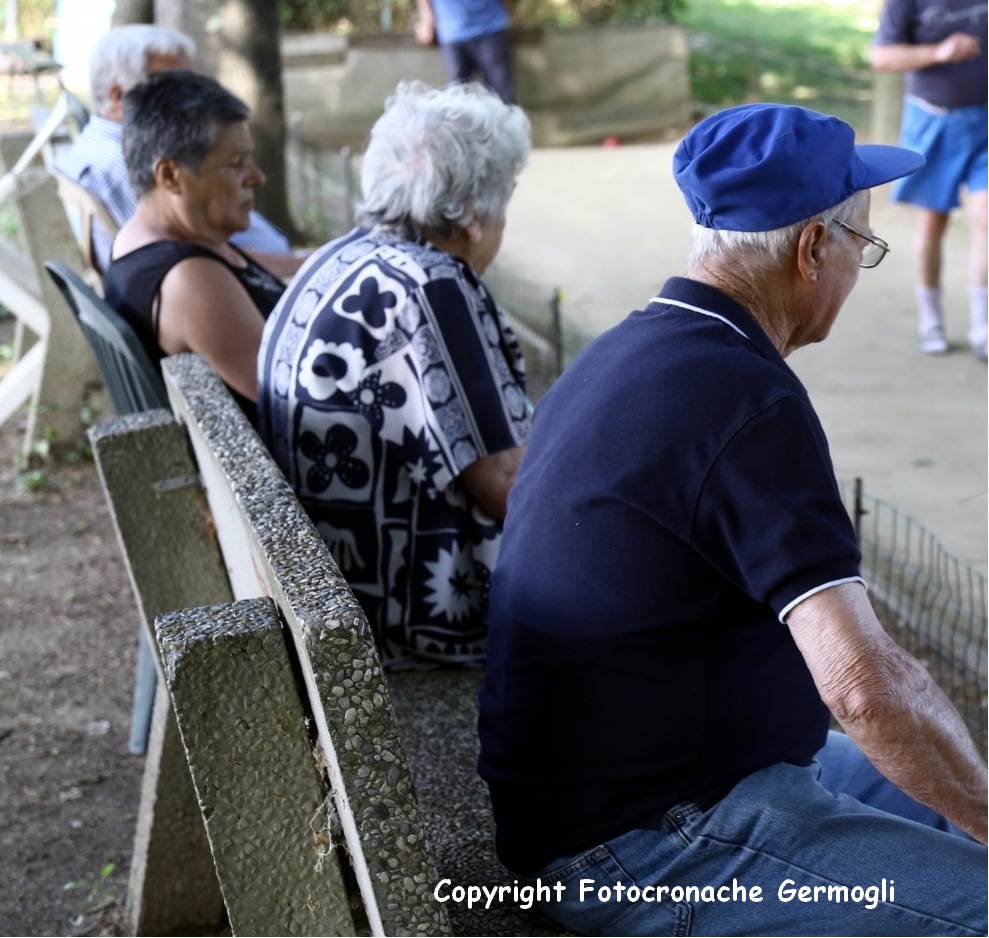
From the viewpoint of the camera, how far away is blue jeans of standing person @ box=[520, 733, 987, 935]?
179 cm

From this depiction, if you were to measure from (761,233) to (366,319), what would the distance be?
0.91 m

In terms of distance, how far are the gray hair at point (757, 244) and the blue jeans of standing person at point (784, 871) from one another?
0.68 meters

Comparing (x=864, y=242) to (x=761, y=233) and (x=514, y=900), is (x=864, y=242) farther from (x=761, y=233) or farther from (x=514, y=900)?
(x=514, y=900)

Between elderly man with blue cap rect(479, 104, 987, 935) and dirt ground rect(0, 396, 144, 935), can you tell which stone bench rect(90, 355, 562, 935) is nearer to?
elderly man with blue cap rect(479, 104, 987, 935)

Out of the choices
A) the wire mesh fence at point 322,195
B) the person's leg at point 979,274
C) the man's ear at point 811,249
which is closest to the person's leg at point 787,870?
the man's ear at point 811,249

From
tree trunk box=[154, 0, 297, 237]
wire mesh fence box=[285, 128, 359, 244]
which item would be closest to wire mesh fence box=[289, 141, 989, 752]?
tree trunk box=[154, 0, 297, 237]

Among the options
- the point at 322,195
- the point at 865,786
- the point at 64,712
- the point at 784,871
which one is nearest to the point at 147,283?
the point at 64,712

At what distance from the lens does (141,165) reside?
3.42m

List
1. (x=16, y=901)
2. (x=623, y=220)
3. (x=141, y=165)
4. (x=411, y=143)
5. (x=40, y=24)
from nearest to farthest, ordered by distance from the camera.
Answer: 1. (x=411, y=143)
2. (x=16, y=901)
3. (x=141, y=165)
4. (x=623, y=220)
5. (x=40, y=24)

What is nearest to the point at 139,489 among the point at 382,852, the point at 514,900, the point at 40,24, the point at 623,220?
the point at 514,900

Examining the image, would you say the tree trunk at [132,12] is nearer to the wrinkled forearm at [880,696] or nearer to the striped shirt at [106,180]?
the striped shirt at [106,180]

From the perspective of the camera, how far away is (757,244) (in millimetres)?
1835

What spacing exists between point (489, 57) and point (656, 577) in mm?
10289

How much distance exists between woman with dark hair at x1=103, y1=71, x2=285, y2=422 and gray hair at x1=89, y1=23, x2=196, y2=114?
1254mm
